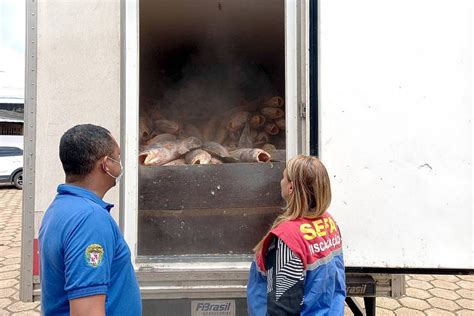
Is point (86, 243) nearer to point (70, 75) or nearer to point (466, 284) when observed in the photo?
point (70, 75)

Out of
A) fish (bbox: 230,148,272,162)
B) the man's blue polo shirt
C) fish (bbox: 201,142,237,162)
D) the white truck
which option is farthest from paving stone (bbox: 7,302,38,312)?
the man's blue polo shirt

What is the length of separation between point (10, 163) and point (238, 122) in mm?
9712

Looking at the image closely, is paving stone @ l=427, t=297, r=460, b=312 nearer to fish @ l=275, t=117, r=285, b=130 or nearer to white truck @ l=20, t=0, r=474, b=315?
white truck @ l=20, t=0, r=474, b=315

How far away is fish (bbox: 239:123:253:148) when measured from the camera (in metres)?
2.71

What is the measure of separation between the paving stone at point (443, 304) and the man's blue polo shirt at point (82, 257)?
3.14 metres

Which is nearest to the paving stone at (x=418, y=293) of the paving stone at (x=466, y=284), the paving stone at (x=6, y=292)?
the paving stone at (x=466, y=284)

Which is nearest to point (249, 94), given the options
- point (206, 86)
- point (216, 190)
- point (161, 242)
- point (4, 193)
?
point (206, 86)

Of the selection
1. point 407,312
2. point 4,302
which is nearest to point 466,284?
point 407,312

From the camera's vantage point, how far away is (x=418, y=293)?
370cm

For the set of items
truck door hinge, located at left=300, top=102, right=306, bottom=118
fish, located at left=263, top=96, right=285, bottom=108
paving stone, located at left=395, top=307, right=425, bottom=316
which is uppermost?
fish, located at left=263, top=96, right=285, bottom=108

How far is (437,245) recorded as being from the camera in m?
1.54

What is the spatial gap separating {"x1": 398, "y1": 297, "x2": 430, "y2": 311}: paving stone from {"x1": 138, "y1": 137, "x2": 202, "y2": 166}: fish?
8.06 ft

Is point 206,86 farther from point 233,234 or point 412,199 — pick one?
point 412,199

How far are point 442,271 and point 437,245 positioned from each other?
127 mm
